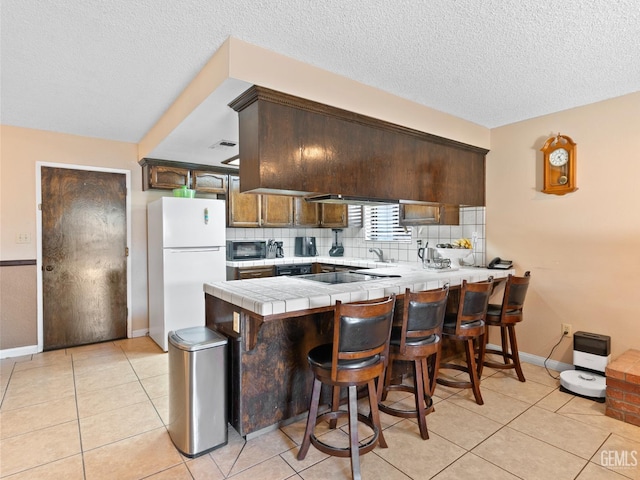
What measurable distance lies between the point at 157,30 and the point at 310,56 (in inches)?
35.8

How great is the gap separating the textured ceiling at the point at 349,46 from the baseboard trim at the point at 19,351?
96.7 inches

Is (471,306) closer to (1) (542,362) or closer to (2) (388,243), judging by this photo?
(1) (542,362)

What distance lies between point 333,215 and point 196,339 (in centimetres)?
348

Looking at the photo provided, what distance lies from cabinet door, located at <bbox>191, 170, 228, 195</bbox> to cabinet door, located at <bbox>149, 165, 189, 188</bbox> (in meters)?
0.11

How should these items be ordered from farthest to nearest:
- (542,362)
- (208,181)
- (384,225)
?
1. (384,225)
2. (208,181)
3. (542,362)

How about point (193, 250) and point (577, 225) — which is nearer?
point (577, 225)

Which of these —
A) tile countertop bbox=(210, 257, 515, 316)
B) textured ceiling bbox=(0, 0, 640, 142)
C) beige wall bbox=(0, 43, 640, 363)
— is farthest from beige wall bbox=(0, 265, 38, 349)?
tile countertop bbox=(210, 257, 515, 316)

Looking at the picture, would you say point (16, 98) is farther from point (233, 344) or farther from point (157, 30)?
point (233, 344)

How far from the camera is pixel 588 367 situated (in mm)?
2986

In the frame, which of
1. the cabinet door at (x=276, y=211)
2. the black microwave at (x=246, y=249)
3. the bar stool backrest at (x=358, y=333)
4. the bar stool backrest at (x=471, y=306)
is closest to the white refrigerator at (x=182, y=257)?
the black microwave at (x=246, y=249)

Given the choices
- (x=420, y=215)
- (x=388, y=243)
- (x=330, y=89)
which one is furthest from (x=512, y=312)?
(x=330, y=89)

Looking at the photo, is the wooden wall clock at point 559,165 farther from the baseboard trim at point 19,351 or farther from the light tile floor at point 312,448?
the baseboard trim at point 19,351

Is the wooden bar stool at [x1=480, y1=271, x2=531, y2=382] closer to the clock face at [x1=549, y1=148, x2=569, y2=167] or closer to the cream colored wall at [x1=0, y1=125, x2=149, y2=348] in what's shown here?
the clock face at [x1=549, y1=148, x2=569, y2=167]

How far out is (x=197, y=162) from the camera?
4484mm
